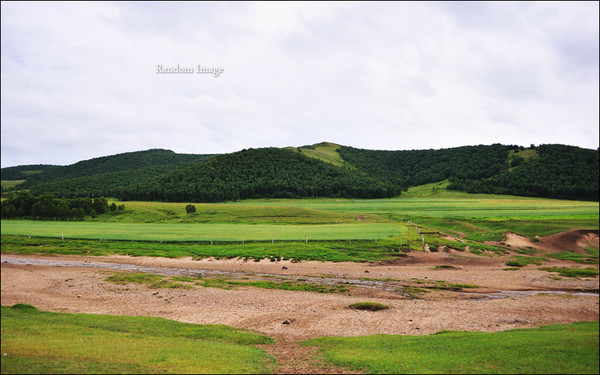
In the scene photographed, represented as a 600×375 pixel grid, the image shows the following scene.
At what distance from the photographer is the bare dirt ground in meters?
19.0

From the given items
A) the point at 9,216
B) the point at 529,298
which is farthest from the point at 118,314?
the point at 529,298

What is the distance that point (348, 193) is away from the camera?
497ft

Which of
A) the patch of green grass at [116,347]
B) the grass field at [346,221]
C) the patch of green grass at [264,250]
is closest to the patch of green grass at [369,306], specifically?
the patch of green grass at [116,347]

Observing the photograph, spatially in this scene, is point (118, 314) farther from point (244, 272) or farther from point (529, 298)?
point (529, 298)

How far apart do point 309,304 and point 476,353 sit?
14.8 metres

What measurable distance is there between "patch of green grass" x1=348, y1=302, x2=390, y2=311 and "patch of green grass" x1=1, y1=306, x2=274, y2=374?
31.8ft

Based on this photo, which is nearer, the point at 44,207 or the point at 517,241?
the point at 44,207

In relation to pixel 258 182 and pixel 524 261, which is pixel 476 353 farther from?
pixel 258 182

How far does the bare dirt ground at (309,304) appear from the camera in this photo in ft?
62.2

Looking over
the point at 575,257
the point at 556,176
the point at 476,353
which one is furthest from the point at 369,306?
the point at 556,176

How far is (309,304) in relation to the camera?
25.7 meters

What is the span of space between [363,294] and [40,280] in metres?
26.9

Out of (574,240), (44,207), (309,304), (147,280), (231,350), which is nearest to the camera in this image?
(231,350)

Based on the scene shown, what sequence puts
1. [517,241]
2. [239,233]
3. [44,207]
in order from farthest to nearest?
1. [239,233]
2. [517,241]
3. [44,207]
